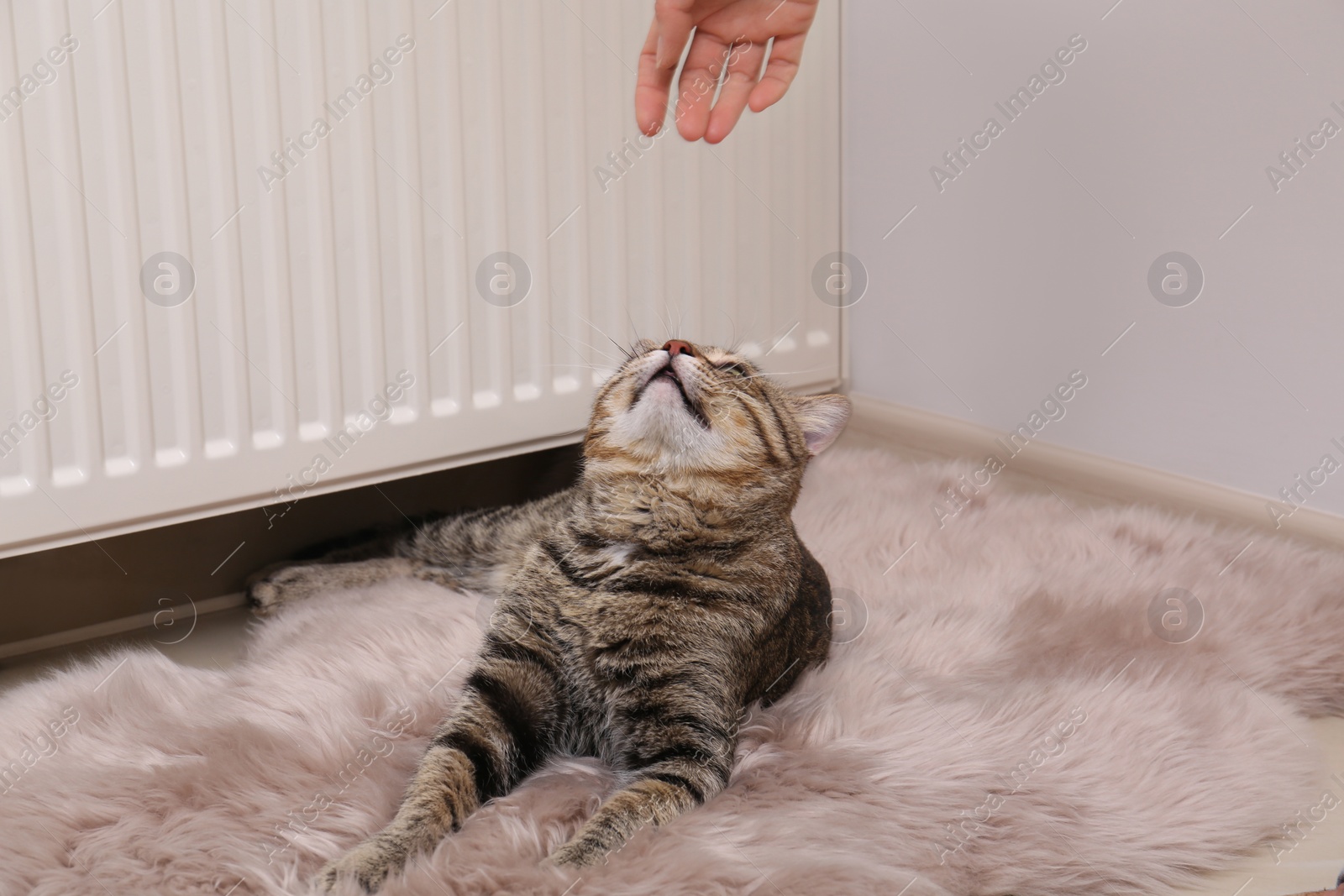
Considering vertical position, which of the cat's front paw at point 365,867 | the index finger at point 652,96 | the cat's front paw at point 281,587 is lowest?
the cat's front paw at point 281,587

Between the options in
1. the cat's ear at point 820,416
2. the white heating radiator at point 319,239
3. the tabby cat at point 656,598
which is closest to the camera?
the tabby cat at point 656,598

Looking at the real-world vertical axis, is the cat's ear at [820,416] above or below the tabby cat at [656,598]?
above

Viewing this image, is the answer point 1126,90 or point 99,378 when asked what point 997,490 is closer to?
point 1126,90

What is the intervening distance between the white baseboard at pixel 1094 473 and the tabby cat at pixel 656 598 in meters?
0.86

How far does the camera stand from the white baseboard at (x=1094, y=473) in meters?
1.77

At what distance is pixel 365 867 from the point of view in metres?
0.99

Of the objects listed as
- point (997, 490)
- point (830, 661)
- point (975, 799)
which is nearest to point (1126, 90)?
point (997, 490)

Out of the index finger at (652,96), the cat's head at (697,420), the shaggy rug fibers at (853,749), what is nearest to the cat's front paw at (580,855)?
the shaggy rug fibers at (853,749)

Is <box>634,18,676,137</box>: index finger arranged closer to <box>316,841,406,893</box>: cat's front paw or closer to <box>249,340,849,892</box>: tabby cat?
<box>249,340,849,892</box>: tabby cat

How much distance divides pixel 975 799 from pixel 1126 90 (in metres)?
1.20

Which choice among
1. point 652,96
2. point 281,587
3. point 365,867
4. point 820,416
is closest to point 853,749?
point 820,416

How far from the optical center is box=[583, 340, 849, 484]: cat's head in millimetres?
1203

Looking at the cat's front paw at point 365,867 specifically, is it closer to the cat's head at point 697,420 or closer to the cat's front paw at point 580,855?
the cat's front paw at point 580,855

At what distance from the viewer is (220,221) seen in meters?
1.51
